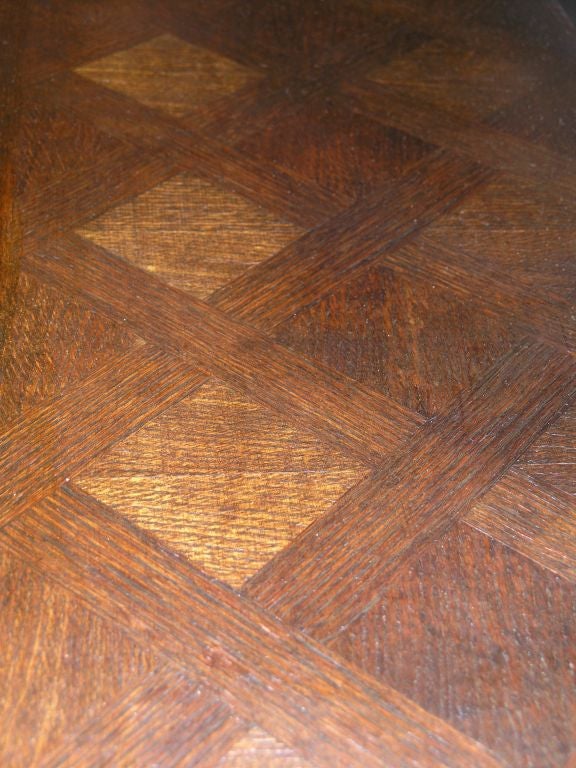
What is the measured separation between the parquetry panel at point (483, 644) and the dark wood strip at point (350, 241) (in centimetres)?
31

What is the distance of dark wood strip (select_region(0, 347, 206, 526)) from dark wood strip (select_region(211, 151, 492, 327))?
11 centimetres

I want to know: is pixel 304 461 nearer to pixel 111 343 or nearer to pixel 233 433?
pixel 233 433

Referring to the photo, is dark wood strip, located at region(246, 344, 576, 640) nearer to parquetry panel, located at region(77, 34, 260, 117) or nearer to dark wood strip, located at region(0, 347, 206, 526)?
dark wood strip, located at region(0, 347, 206, 526)

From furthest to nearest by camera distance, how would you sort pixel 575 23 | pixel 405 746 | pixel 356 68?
pixel 575 23
pixel 356 68
pixel 405 746

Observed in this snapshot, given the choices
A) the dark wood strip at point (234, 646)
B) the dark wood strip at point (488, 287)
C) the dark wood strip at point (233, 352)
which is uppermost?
the dark wood strip at point (488, 287)

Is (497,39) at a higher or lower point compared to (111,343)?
higher

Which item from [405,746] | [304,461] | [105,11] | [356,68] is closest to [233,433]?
[304,461]

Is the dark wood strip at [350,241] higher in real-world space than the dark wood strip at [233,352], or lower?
higher

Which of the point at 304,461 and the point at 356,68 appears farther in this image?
the point at 356,68

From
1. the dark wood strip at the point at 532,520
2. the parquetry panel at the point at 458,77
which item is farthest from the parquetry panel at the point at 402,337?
the parquetry panel at the point at 458,77

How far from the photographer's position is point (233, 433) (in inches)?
31.7

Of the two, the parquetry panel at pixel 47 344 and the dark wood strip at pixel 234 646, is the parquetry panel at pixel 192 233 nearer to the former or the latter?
the parquetry panel at pixel 47 344

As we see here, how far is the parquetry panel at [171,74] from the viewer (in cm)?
119

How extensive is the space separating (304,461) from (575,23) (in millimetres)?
946
